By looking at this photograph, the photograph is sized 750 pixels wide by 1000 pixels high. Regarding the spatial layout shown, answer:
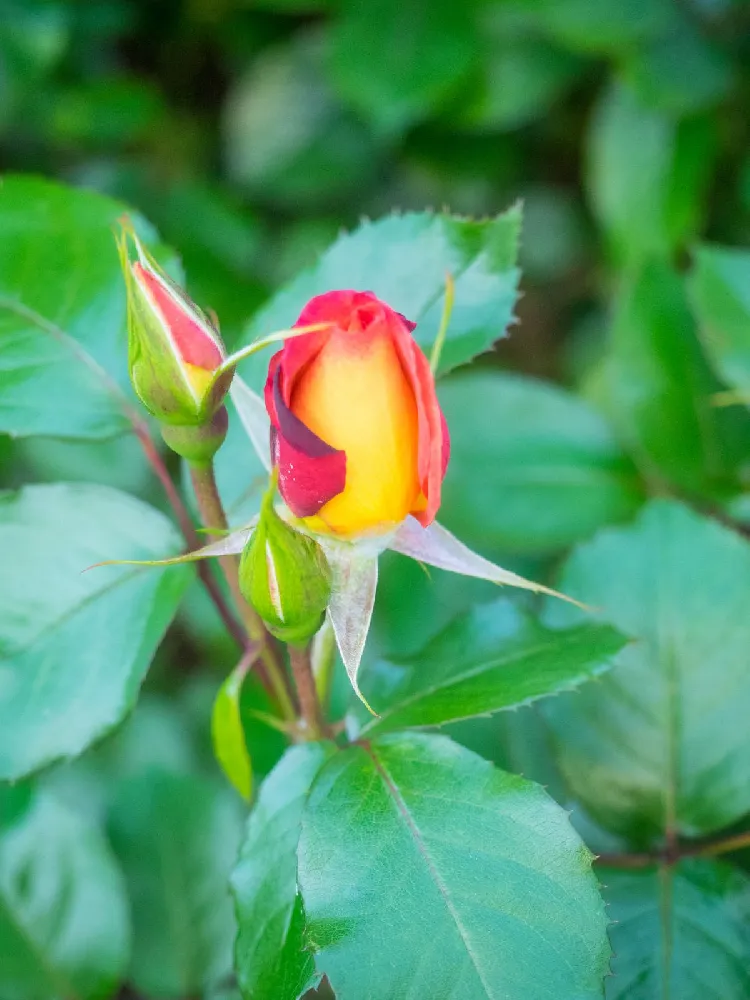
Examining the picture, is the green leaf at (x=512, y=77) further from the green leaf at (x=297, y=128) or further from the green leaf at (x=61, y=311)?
the green leaf at (x=61, y=311)

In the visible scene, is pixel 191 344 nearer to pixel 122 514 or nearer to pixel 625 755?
pixel 122 514

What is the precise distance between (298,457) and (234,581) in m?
Answer: 0.16

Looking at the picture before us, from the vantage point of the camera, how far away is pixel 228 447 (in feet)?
1.99

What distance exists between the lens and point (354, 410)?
38cm

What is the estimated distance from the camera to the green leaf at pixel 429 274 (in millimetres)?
587

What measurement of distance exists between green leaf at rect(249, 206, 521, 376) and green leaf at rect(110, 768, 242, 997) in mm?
506

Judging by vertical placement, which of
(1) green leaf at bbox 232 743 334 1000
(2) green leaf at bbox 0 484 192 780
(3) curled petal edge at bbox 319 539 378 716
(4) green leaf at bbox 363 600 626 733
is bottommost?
(1) green leaf at bbox 232 743 334 1000

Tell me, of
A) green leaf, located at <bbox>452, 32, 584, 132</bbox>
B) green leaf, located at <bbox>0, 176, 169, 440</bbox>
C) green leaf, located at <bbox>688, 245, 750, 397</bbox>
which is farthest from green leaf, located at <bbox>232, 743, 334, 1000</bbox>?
green leaf, located at <bbox>452, 32, 584, 132</bbox>

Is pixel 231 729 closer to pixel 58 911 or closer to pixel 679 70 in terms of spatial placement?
pixel 58 911

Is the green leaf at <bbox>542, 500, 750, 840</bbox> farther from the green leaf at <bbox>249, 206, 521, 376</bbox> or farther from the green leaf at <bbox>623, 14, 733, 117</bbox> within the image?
the green leaf at <bbox>623, 14, 733, 117</bbox>

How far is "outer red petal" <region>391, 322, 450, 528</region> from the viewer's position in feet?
1.21

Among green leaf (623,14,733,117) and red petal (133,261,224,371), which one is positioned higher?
red petal (133,261,224,371)

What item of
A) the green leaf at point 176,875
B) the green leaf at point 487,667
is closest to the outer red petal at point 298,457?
the green leaf at point 487,667

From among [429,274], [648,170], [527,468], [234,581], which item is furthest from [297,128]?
[234,581]
